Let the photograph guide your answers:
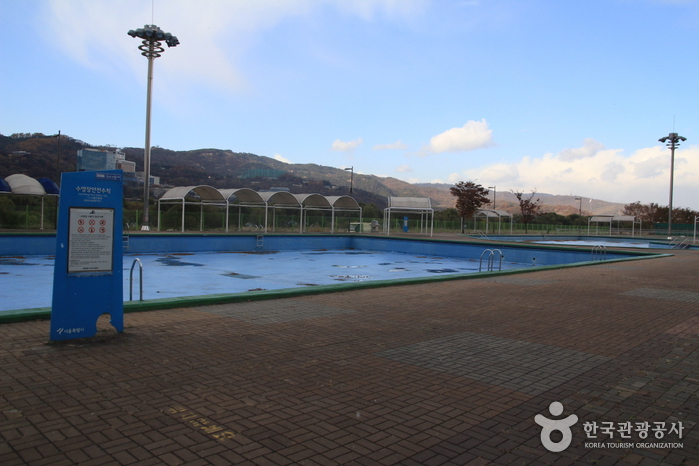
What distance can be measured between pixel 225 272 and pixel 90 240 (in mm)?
11811

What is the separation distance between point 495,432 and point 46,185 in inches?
1250

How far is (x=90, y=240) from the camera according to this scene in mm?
5820

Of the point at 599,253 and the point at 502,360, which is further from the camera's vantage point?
the point at 599,253

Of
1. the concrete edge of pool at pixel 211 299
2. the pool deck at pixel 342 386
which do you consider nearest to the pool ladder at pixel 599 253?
the concrete edge of pool at pixel 211 299

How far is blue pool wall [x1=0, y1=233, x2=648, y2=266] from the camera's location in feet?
69.9

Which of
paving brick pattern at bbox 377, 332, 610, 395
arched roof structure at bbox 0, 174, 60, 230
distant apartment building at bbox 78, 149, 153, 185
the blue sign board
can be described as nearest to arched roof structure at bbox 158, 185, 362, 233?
distant apartment building at bbox 78, 149, 153, 185

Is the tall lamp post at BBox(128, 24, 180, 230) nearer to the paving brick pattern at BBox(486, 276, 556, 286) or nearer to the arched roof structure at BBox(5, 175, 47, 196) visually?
the arched roof structure at BBox(5, 175, 47, 196)

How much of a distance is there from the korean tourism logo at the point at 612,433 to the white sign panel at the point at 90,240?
4.95 meters

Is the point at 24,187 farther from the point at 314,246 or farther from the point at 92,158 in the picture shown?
the point at 314,246

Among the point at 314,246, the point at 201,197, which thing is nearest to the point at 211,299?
the point at 314,246

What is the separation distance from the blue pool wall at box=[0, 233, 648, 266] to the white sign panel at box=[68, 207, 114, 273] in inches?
706

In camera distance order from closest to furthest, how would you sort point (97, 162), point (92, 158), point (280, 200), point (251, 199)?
point (92, 158)
point (251, 199)
point (280, 200)
point (97, 162)

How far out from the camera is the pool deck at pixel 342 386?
3.31 metres

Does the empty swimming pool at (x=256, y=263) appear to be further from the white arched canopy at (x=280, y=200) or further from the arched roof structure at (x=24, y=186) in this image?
the arched roof structure at (x=24, y=186)
